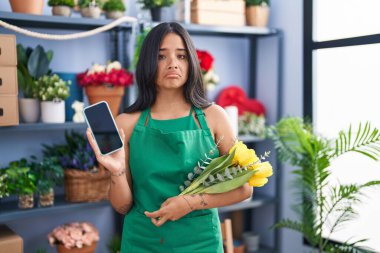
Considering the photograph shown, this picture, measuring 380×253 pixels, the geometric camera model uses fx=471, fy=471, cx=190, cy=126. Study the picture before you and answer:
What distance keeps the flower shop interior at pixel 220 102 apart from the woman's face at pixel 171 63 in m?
0.78

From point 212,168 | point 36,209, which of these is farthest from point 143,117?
point 36,209

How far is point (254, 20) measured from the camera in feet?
9.87

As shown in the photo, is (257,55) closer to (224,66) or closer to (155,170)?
(224,66)

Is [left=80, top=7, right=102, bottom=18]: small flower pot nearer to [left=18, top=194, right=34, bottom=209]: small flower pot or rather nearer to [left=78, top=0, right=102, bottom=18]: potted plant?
[left=78, top=0, right=102, bottom=18]: potted plant

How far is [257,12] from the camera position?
2.99 m

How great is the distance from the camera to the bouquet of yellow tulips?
52.6 inches

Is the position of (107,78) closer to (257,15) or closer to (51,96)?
(51,96)

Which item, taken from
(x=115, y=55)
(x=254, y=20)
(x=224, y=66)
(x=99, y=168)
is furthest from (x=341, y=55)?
(x=99, y=168)

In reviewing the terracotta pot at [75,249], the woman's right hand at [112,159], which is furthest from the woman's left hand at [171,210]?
the terracotta pot at [75,249]

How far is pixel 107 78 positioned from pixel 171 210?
1.26 m

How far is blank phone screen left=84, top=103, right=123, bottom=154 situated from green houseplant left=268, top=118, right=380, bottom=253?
1.39m

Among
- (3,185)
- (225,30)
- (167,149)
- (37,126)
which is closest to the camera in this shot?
(167,149)

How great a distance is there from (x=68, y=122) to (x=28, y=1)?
0.62m

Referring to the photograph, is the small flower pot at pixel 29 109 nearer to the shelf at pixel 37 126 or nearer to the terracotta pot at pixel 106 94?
the shelf at pixel 37 126
